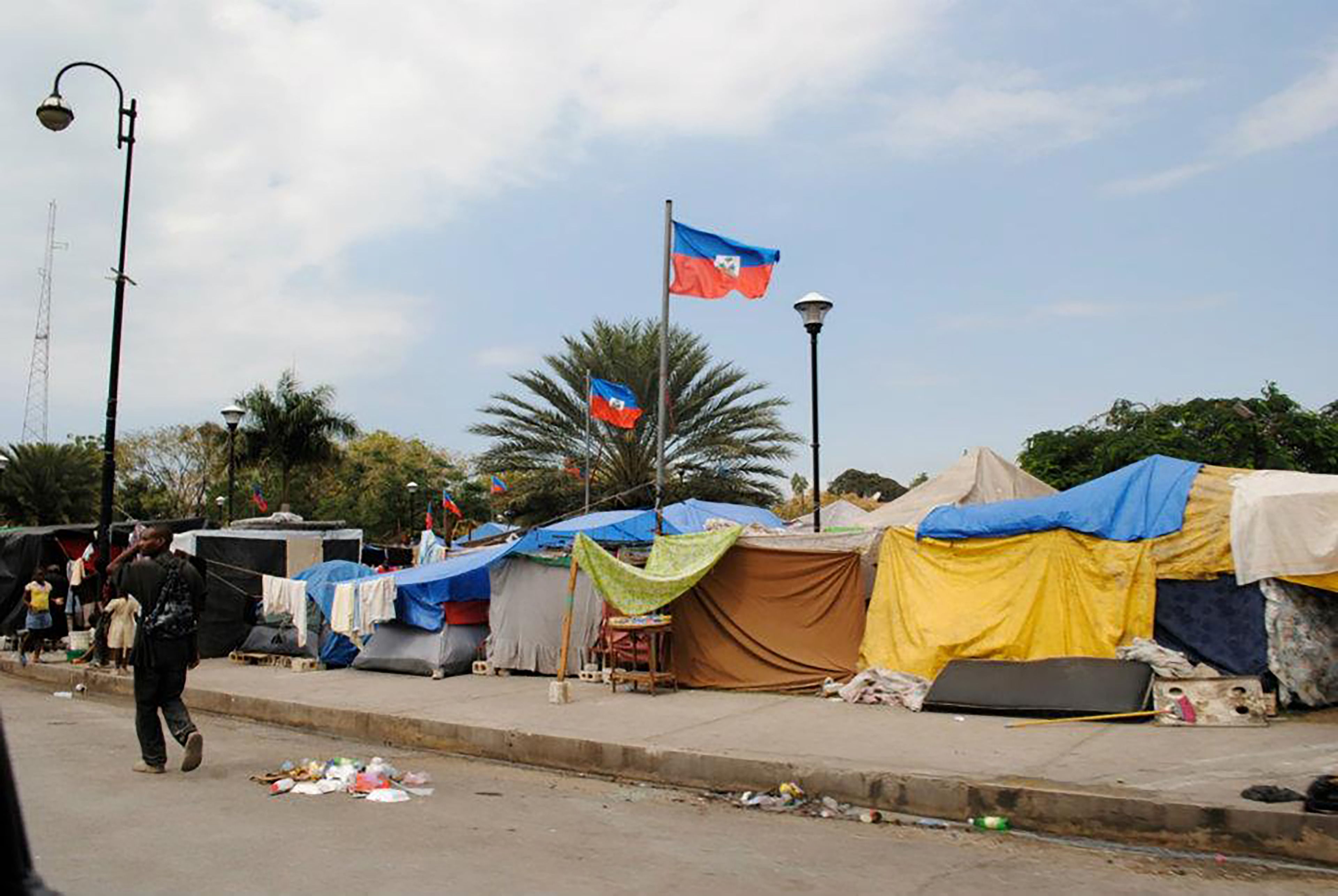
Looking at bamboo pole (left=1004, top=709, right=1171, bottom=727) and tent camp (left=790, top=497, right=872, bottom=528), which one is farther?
tent camp (left=790, top=497, right=872, bottom=528)

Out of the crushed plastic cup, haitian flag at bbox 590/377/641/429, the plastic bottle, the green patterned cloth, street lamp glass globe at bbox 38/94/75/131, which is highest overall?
street lamp glass globe at bbox 38/94/75/131

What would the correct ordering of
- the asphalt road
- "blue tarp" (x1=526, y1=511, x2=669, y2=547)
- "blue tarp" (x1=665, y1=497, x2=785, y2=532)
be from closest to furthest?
the asphalt road → "blue tarp" (x1=526, y1=511, x2=669, y2=547) → "blue tarp" (x1=665, y1=497, x2=785, y2=532)

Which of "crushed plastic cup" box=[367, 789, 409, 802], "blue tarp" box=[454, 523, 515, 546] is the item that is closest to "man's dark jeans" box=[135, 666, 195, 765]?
"crushed plastic cup" box=[367, 789, 409, 802]

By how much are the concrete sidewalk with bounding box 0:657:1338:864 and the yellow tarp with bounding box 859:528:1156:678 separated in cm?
122

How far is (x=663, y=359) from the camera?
14500mm

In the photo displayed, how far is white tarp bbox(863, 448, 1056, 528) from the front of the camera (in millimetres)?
14891

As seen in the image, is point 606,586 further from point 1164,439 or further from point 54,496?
point 54,496

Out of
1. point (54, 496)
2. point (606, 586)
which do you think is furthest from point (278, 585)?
A: point (54, 496)

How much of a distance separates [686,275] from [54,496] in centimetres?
4047

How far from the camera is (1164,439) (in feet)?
88.8

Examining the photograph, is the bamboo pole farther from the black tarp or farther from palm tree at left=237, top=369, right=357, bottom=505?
palm tree at left=237, top=369, right=357, bottom=505

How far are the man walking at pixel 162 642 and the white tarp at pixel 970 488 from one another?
30.0 ft

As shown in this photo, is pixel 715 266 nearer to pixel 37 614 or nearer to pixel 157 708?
pixel 157 708

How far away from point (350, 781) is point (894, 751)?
435 cm
